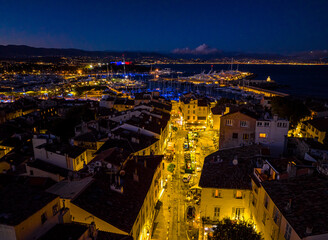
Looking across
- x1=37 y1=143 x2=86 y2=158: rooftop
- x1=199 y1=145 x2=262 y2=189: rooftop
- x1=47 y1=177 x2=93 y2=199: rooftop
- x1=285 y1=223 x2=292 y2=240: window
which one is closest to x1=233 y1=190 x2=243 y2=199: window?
x1=199 y1=145 x2=262 y2=189: rooftop

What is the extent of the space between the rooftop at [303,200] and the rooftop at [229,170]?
132 inches

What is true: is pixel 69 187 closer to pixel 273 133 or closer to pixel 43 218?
pixel 43 218

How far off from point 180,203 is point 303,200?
13.7m

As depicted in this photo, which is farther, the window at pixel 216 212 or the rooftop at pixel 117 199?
the window at pixel 216 212

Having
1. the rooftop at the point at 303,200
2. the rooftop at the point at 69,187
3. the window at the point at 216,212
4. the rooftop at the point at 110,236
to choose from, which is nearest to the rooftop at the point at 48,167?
the rooftop at the point at 69,187

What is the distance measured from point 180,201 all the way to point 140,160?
575 cm

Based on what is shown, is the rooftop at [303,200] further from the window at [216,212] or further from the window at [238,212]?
the window at [216,212]

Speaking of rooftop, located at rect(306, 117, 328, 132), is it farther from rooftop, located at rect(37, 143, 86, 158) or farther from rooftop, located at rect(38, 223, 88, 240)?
rooftop, located at rect(38, 223, 88, 240)

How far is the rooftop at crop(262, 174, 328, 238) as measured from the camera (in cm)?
1091

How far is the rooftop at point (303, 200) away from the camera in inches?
430

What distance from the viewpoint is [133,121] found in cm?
3588

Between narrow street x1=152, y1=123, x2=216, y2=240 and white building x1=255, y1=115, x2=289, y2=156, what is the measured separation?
8775mm

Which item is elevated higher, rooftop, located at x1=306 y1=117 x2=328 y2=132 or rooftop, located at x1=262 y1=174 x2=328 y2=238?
rooftop, located at x1=262 y1=174 x2=328 y2=238

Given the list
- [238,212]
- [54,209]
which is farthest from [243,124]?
[54,209]
